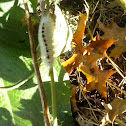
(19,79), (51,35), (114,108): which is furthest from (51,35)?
(114,108)

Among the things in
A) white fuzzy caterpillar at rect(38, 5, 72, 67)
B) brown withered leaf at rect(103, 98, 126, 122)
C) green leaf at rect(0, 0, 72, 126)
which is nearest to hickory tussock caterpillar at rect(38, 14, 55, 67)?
white fuzzy caterpillar at rect(38, 5, 72, 67)

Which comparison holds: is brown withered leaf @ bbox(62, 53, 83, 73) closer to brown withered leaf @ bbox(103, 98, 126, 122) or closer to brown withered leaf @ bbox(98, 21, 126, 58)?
brown withered leaf @ bbox(98, 21, 126, 58)

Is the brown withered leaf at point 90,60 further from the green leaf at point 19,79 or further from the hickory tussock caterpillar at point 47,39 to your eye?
the hickory tussock caterpillar at point 47,39

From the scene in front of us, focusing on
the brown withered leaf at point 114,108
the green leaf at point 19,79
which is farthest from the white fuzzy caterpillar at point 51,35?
the brown withered leaf at point 114,108

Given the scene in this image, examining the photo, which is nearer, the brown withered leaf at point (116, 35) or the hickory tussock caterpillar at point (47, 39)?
the hickory tussock caterpillar at point (47, 39)

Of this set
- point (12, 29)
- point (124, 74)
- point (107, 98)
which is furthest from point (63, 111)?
point (12, 29)

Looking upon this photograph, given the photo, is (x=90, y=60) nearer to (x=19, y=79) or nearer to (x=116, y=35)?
(x=116, y=35)
